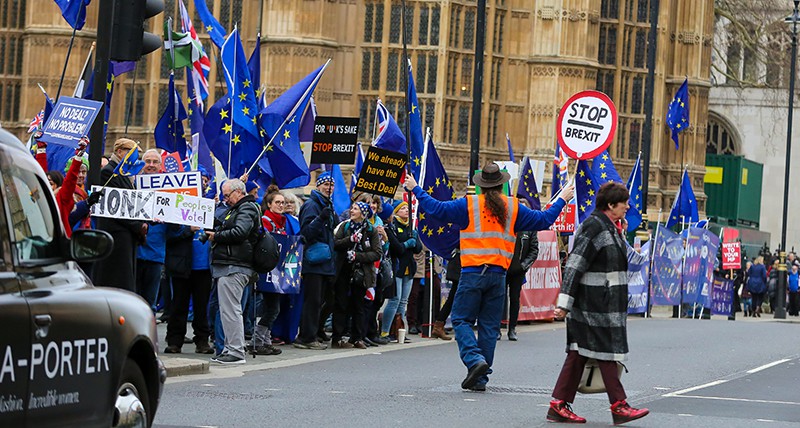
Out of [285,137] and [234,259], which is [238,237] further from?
[285,137]

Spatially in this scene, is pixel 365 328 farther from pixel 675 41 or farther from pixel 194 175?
pixel 675 41

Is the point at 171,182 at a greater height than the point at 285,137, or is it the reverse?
the point at 285,137

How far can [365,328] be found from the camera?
18906mm

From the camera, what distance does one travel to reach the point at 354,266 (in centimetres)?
1842

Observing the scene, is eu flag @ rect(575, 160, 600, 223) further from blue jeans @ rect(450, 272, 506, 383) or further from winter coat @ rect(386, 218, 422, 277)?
blue jeans @ rect(450, 272, 506, 383)

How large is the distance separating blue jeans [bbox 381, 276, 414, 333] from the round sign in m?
2.43

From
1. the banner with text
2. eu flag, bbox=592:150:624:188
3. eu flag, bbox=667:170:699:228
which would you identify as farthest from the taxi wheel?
eu flag, bbox=667:170:699:228

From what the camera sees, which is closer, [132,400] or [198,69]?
[132,400]

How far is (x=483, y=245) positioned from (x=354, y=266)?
16.5 ft

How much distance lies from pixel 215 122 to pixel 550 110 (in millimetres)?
23242

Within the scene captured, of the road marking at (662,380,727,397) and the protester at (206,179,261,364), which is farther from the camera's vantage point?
the protester at (206,179,261,364)

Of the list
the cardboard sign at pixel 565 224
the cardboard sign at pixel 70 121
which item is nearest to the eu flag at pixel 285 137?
the cardboard sign at pixel 70 121

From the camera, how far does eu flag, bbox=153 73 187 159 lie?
22.5 meters

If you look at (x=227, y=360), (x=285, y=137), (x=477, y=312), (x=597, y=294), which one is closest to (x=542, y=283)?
(x=285, y=137)
